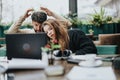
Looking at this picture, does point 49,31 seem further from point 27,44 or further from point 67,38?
point 27,44

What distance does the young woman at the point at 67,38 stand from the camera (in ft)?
10.2

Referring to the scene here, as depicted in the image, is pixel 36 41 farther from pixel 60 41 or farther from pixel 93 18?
pixel 93 18

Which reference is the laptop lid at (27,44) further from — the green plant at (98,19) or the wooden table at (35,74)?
the green plant at (98,19)

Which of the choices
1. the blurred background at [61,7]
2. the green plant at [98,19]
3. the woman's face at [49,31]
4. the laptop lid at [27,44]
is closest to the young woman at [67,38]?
the woman's face at [49,31]

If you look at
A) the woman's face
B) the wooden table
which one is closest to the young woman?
the woman's face

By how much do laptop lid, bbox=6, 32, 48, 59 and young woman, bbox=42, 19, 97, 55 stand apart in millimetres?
529

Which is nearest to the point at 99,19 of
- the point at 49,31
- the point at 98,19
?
the point at 98,19

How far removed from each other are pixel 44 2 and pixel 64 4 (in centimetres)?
51

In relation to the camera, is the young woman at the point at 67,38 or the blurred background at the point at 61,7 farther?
the blurred background at the point at 61,7

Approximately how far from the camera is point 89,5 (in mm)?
6602

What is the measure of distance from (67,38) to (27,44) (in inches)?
42.9

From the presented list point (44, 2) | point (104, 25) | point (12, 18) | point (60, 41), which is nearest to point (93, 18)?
point (104, 25)

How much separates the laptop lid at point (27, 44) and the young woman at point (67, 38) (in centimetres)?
53

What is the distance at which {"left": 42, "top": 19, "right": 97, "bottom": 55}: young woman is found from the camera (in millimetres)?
3100
